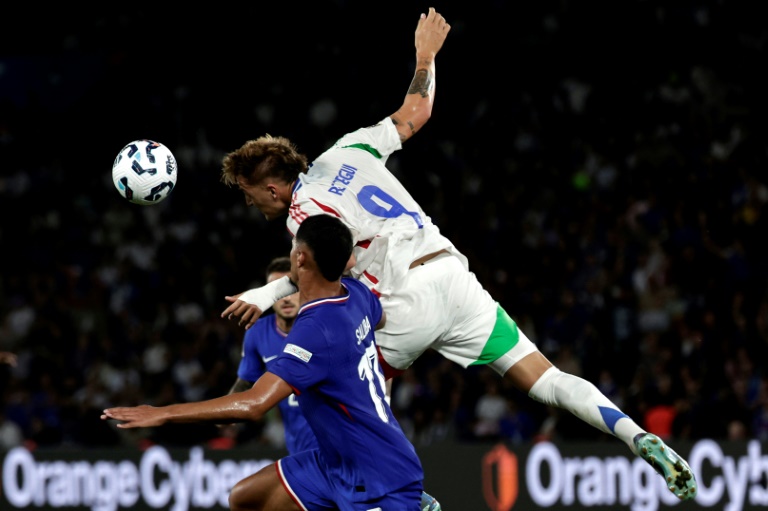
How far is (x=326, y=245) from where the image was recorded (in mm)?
5305

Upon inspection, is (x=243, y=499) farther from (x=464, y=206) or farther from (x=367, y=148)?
(x=464, y=206)

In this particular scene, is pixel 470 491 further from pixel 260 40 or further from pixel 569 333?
pixel 260 40

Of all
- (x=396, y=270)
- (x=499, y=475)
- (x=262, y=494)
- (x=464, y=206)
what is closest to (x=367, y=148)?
(x=396, y=270)

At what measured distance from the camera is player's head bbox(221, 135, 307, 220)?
6.32 m

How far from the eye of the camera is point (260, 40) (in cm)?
1914

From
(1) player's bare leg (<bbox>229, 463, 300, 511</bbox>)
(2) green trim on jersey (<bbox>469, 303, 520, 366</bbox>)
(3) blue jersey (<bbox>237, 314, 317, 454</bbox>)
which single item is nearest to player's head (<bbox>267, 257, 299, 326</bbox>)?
(3) blue jersey (<bbox>237, 314, 317, 454</bbox>)

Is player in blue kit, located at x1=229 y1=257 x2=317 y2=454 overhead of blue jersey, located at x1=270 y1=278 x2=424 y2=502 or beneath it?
overhead

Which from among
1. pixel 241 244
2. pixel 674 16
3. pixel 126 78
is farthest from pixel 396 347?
pixel 126 78

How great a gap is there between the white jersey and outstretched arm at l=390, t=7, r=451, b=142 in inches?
13.3

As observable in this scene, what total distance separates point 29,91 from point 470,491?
483 inches

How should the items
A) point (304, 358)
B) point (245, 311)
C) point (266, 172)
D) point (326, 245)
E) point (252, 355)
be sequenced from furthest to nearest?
point (252, 355), point (266, 172), point (245, 311), point (326, 245), point (304, 358)

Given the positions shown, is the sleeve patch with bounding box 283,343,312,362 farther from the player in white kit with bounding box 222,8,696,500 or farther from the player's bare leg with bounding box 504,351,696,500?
the player's bare leg with bounding box 504,351,696,500

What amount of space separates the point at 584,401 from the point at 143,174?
9.10 ft

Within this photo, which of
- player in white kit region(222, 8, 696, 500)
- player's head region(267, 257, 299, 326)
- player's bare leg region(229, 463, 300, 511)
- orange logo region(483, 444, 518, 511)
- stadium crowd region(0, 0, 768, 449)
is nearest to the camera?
player in white kit region(222, 8, 696, 500)
